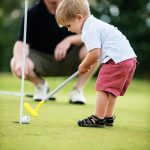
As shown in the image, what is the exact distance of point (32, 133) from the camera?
323 centimetres

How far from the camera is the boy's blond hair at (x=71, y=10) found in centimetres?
373

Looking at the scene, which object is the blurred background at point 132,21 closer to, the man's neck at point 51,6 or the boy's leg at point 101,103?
the man's neck at point 51,6

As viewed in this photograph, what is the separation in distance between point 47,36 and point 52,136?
112 inches

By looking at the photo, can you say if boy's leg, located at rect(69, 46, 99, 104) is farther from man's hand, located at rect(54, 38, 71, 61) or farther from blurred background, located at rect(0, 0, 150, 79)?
blurred background, located at rect(0, 0, 150, 79)

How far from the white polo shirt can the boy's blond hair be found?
0.07 meters

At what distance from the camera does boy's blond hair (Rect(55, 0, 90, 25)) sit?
12.2 feet

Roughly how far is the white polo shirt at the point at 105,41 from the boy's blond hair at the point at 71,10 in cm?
7

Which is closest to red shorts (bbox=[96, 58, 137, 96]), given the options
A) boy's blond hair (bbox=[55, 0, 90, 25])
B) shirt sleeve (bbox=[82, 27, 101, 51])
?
shirt sleeve (bbox=[82, 27, 101, 51])

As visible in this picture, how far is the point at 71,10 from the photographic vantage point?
3730mm

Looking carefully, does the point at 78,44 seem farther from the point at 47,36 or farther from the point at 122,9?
the point at 122,9

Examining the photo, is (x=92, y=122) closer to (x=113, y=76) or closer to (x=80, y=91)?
(x=113, y=76)

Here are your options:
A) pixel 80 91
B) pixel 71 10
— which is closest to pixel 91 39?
pixel 71 10

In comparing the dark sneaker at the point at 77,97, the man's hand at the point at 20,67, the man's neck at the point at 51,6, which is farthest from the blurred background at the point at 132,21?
the dark sneaker at the point at 77,97

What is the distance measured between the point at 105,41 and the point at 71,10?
1.05ft
